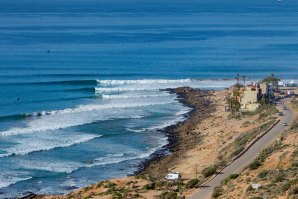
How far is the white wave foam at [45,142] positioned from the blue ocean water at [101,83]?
8 centimetres

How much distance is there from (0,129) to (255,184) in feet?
119

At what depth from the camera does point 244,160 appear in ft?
155

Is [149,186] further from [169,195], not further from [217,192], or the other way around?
[217,192]

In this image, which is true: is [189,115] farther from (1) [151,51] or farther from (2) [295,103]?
(1) [151,51]

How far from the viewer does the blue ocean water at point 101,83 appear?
57.4 m

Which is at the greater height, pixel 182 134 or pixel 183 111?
pixel 183 111

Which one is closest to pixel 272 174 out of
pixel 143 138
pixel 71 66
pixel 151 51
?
pixel 143 138

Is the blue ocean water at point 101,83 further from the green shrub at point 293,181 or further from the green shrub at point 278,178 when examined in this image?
the green shrub at point 293,181

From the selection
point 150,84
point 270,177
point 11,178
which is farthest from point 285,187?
point 150,84

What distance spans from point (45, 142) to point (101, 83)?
36.9 meters

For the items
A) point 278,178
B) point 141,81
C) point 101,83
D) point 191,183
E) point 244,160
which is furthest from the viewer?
point 141,81

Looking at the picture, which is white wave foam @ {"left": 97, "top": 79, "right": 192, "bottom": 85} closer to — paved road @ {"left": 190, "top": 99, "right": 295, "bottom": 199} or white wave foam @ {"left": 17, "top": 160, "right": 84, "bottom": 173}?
paved road @ {"left": 190, "top": 99, "right": 295, "bottom": 199}

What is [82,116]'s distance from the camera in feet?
250

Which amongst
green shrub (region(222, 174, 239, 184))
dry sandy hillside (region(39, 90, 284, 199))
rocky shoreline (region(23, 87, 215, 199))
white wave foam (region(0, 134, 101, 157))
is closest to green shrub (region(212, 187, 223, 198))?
dry sandy hillside (region(39, 90, 284, 199))
